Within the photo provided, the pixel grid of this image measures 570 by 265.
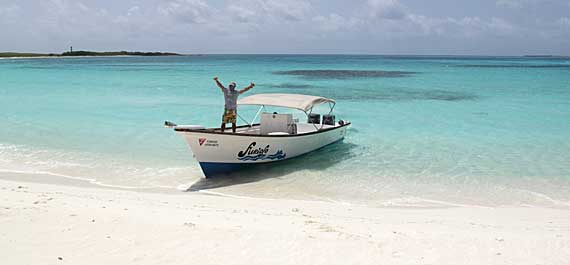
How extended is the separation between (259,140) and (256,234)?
193 inches

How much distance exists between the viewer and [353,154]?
41.1 ft

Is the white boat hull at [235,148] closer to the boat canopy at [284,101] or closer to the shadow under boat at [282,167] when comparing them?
the shadow under boat at [282,167]

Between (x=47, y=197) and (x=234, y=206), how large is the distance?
9.26ft

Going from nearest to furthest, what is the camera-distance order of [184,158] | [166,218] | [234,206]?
[166,218]
[234,206]
[184,158]

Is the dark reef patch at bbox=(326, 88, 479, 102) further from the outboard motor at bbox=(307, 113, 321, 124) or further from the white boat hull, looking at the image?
the white boat hull

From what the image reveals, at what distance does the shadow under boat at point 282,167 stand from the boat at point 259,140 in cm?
13

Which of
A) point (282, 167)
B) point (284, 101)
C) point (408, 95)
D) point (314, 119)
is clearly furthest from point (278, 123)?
point (408, 95)

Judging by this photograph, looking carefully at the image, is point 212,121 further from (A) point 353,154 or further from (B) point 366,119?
(A) point 353,154

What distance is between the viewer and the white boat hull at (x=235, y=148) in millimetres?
10008

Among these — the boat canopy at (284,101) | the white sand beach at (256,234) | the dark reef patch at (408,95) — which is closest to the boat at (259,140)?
the boat canopy at (284,101)

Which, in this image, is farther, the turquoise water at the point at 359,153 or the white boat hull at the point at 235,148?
the white boat hull at the point at 235,148

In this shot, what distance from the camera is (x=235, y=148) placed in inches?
408

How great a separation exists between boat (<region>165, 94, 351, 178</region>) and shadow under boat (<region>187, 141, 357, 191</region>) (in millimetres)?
129

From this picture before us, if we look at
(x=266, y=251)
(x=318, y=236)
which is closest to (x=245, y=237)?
(x=266, y=251)
